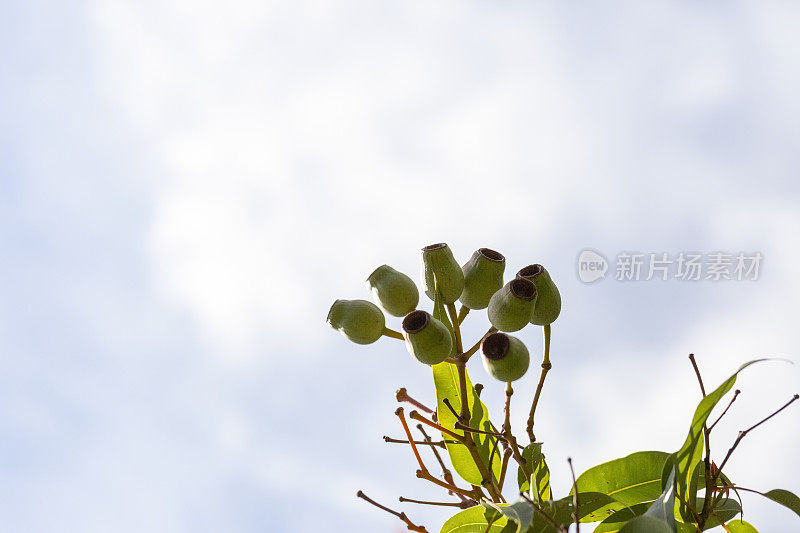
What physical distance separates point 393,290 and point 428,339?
0.19m

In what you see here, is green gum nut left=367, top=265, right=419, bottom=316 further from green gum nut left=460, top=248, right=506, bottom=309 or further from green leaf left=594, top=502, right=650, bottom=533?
green leaf left=594, top=502, right=650, bottom=533

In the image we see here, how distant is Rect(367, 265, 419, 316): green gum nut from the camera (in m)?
1.44

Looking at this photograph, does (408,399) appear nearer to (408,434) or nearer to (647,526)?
(408,434)

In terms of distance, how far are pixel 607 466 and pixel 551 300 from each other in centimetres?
30

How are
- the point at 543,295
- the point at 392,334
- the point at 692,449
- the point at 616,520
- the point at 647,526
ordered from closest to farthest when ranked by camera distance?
1. the point at 647,526
2. the point at 692,449
3. the point at 616,520
4. the point at 543,295
5. the point at 392,334

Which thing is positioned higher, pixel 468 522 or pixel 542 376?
pixel 542 376

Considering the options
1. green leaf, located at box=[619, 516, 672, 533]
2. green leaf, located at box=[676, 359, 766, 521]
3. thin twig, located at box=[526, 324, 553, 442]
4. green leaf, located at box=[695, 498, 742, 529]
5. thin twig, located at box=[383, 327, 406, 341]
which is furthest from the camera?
thin twig, located at box=[383, 327, 406, 341]

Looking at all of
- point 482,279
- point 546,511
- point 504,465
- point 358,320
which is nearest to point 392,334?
point 358,320

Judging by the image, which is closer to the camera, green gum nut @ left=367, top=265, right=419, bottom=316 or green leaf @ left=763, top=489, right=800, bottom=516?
green leaf @ left=763, top=489, right=800, bottom=516

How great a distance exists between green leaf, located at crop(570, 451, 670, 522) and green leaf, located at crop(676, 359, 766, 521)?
0.14 meters

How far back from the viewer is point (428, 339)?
1.28m

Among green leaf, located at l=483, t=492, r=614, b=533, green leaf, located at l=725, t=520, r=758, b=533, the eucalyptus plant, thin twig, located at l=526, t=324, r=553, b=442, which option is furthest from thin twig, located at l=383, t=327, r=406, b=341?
green leaf, located at l=725, t=520, r=758, b=533

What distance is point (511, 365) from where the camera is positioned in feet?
4.33

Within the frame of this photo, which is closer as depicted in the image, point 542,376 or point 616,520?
point 616,520
